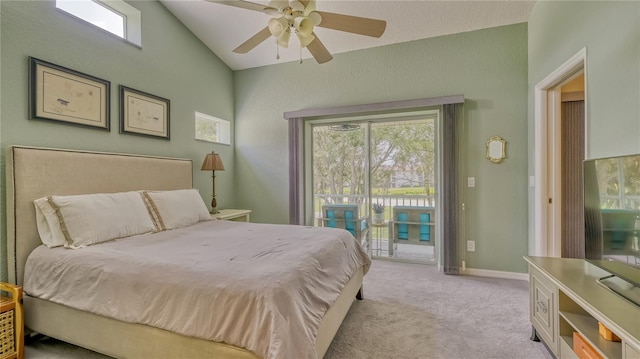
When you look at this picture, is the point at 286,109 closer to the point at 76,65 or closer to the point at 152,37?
the point at 152,37

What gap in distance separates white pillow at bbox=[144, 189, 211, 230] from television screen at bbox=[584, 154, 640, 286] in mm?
3297

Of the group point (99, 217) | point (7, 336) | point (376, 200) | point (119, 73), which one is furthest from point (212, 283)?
point (376, 200)

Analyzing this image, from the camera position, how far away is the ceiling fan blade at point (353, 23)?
1999 millimetres

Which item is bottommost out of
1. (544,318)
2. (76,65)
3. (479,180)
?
(544,318)

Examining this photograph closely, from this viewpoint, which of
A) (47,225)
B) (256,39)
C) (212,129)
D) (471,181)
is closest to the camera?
(47,225)

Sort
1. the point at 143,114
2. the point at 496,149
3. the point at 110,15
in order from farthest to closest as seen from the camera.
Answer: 1. the point at 496,149
2. the point at 143,114
3. the point at 110,15

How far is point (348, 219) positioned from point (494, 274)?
199 cm

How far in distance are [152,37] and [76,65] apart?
1009 millimetres

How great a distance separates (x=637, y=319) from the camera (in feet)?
3.93

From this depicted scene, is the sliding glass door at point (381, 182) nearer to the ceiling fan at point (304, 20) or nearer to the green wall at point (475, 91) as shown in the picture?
the green wall at point (475, 91)

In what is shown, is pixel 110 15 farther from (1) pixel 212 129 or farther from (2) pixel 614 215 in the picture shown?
(2) pixel 614 215

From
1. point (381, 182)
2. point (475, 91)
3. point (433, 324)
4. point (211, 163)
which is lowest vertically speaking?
point (433, 324)

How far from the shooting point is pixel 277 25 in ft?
6.66

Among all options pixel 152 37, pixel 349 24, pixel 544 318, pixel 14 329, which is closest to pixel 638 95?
pixel 544 318
